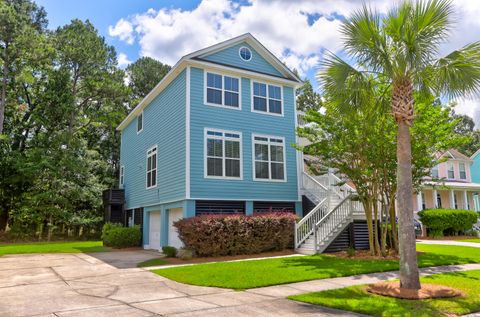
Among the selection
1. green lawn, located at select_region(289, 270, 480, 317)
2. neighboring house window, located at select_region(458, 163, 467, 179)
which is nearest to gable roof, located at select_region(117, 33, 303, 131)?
green lawn, located at select_region(289, 270, 480, 317)

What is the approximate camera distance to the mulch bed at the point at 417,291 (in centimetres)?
720

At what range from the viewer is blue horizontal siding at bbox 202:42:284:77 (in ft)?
55.5

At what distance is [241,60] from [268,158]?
462 cm

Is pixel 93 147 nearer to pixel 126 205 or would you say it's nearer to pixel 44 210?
pixel 44 210

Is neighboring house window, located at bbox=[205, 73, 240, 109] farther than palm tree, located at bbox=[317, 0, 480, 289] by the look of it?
Yes

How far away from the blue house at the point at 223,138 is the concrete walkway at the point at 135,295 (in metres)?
5.23

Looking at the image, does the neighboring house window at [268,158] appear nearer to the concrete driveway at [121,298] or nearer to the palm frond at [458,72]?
the concrete driveway at [121,298]

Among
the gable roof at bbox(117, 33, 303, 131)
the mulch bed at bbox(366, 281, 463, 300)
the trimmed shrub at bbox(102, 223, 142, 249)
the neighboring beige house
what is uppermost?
the gable roof at bbox(117, 33, 303, 131)

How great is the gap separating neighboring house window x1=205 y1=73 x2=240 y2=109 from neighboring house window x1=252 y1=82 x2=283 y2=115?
0.93 m

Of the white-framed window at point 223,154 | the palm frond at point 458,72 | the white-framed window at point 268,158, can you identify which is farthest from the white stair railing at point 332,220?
the palm frond at point 458,72

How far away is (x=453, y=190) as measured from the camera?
30359 mm

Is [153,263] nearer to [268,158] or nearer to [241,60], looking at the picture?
[268,158]

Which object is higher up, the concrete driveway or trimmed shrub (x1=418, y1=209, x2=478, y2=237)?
trimmed shrub (x1=418, y1=209, x2=478, y2=237)

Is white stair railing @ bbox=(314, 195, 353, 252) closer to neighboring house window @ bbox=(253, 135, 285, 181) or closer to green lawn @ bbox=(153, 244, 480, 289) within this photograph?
green lawn @ bbox=(153, 244, 480, 289)
